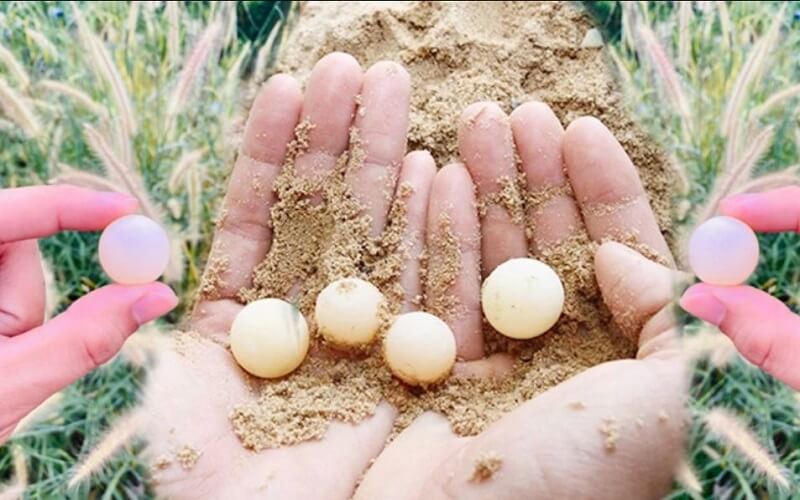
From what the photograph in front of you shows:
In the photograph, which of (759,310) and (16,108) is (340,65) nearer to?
(16,108)

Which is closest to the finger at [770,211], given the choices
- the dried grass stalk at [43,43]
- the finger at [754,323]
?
the finger at [754,323]

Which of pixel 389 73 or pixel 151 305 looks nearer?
pixel 151 305

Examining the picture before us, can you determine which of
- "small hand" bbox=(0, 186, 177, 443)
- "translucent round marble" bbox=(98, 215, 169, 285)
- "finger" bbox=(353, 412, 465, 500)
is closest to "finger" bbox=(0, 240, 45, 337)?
"small hand" bbox=(0, 186, 177, 443)

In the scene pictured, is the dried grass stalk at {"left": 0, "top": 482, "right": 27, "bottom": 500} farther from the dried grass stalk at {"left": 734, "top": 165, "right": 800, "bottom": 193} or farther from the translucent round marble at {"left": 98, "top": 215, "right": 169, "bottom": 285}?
the dried grass stalk at {"left": 734, "top": 165, "right": 800, "bottom": 193}

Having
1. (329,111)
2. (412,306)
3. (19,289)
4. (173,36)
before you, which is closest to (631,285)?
(412,306)

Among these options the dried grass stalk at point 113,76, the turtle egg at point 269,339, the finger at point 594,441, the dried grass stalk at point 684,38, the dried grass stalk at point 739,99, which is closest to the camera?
the finger at point 594,441

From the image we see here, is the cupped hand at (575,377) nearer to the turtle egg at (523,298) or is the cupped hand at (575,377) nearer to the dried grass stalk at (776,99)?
the turtle egg at (523,298)
